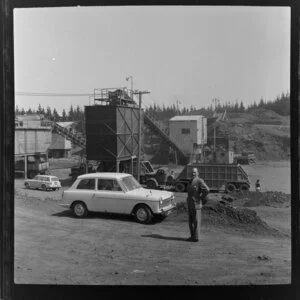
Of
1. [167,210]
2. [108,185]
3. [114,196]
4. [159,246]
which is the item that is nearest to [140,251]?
[159,246]

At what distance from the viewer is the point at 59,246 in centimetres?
445

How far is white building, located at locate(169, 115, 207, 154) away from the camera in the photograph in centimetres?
450

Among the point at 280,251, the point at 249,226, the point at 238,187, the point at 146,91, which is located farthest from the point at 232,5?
the point at 280,251

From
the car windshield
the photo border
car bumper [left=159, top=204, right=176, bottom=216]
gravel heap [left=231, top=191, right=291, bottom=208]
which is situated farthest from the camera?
the car windshield

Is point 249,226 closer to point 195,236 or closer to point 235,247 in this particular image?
point 235,247

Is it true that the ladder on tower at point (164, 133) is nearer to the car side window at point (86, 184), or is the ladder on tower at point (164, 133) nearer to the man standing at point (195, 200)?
the man standing at point (195, 200)

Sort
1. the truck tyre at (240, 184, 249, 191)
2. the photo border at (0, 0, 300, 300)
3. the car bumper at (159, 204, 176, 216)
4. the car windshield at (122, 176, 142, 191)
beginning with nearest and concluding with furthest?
the photo border at (0, 0, 300, 300) < the truck tyre at (240, 184, 249, 191) < the car bumper at (159, 204, 176, 216) < the car windshield at (122, 176, 142, 191)

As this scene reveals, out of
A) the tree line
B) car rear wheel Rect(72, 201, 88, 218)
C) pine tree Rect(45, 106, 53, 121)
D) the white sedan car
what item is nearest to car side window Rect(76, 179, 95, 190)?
the white sedan car

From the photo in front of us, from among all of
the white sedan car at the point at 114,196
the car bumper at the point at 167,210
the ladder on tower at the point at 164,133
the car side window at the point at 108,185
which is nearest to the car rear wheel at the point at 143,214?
the white sedan car at the point at 114,196

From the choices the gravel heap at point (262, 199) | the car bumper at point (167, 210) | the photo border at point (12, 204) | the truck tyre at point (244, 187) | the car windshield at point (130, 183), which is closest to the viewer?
the photo border at point (12, 204)

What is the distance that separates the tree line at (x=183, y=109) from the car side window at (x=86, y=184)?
81 cm

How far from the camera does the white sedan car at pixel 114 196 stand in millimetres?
4582

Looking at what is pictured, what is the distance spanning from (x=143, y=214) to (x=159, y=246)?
1.50 ft

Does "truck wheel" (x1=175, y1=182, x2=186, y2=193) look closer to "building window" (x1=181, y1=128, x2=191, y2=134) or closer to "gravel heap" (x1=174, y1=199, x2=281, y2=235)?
"gravel heap" (x1=174, y1=199, x2=281, y2=235)
